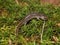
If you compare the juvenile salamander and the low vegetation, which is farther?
the juvenile salamander

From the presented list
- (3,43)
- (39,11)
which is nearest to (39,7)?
(39,11)

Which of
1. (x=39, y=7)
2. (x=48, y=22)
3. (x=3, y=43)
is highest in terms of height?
(x=39, y=7)

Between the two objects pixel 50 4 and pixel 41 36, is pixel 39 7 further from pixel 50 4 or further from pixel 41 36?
pixel 41 36

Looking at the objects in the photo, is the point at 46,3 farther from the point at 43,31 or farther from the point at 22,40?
the point at 22,40

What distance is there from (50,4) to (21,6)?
799mm

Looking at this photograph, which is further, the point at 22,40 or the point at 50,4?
the point at 50,4

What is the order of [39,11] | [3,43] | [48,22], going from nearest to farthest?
[3,43] → [48,22] → [39,11]

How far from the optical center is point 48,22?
5688mm

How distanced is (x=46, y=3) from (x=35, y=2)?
31 cm

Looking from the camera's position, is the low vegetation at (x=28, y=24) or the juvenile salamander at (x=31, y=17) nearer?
the low vegetation at (x=28, y=24)

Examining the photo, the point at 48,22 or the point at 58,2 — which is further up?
the point at 58,2

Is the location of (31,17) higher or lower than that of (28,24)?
higher

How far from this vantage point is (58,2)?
21.0 ft

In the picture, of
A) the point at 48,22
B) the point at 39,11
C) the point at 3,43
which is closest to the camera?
the point at 3,43
